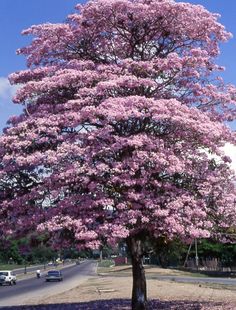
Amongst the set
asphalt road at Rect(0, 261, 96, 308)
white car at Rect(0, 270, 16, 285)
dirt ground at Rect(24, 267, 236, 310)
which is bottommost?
dirt ground at Rect(24, 267, 236, 310)

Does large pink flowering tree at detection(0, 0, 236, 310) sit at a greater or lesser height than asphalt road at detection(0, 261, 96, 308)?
greater

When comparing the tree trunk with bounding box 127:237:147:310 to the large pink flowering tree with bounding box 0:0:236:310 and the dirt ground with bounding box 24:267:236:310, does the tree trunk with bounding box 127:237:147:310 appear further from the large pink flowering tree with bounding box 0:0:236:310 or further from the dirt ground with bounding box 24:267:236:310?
the dirt ground with bounding box 24:267:236:310

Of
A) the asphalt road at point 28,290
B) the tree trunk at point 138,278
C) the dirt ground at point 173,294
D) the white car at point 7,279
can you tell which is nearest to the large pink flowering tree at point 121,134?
the tree trunk at point 138,278

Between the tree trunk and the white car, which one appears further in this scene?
the white car

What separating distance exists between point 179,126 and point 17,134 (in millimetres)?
4599

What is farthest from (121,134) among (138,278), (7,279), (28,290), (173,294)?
(7,279)

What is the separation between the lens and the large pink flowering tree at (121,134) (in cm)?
1466

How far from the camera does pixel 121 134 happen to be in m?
15.8

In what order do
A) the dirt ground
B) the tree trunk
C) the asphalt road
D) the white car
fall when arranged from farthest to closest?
1. the white car
2. the asphalt road
3. the dirt ground
4. the tree trunk

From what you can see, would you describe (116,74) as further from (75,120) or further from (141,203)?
(141,203)

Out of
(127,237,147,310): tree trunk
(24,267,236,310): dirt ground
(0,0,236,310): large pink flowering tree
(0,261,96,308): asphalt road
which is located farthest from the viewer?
(0,261,96,308): asphalt road

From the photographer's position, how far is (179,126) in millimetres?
15586

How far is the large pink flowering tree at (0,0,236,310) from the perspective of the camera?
14.7m

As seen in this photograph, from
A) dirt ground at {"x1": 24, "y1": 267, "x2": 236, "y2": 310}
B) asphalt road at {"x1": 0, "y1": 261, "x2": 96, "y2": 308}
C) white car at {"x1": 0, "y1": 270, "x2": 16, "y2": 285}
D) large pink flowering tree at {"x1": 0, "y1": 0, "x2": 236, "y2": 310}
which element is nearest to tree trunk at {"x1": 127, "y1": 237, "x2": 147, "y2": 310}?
large pink flowering tree at {"x1": 0, "y1": 0, "x2": 236, "y2": 310}
